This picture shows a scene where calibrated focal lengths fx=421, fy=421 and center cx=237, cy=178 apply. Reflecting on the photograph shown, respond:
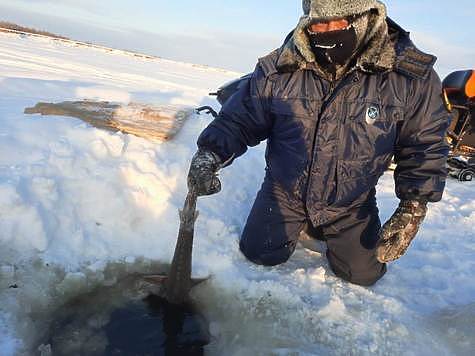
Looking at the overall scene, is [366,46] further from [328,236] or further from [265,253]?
[265,253]

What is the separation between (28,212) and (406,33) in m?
2.57

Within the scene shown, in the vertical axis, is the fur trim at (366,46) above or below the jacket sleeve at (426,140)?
above

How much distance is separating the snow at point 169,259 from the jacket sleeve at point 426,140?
0.71 meters

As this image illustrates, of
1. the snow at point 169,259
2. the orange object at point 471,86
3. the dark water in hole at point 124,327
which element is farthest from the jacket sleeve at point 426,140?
the orange object at point 471,86

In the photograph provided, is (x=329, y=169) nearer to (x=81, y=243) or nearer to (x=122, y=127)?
(x=81, y=243)

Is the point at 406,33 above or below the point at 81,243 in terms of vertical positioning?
above

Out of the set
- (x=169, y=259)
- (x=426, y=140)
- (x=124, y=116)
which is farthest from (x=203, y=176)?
(x=124, y=116)

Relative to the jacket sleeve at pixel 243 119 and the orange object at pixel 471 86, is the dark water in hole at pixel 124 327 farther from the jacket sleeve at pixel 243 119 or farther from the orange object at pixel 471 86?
the orange object at pixel 471 86

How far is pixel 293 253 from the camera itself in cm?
307

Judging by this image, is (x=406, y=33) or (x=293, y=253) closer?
(x=406, y=33)

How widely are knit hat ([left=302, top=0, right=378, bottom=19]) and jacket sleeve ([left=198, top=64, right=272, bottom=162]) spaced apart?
0.55 meters

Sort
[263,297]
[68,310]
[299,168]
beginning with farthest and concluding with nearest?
[299,168], [263,297], [68,310]

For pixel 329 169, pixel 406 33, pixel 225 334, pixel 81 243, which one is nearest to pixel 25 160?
pixel 81 243

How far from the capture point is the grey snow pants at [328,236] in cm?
277
